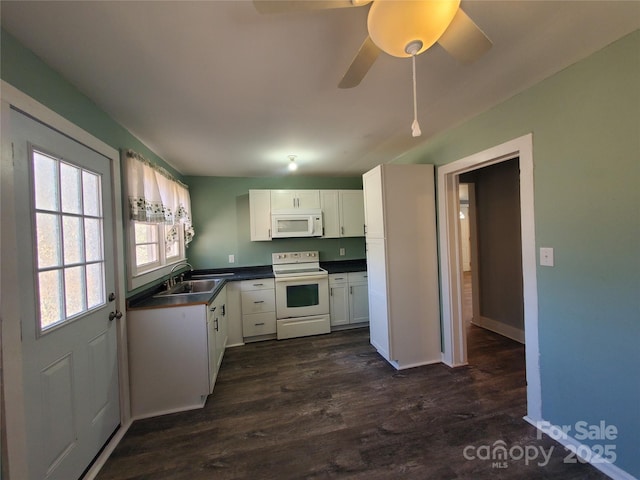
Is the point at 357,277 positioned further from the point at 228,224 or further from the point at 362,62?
the point at 362,62

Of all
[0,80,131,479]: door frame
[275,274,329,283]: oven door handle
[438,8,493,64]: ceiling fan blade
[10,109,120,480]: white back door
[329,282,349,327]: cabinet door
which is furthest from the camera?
[329,282,349,327]: cabinet door

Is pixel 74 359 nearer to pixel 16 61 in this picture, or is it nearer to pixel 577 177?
pixel 16 61

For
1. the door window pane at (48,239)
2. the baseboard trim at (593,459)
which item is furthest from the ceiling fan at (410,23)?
the baseboard trim at (593,459)

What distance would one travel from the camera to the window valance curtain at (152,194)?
2.01 m

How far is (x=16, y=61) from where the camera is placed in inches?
45.1

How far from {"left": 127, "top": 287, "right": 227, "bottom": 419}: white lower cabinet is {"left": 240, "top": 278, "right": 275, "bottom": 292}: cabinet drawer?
46.3 inches

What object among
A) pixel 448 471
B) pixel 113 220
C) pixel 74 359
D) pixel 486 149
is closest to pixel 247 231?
pixel 113 220

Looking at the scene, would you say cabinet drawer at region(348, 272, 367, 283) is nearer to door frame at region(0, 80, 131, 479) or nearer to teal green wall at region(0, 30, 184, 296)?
teal green wall at region(0, 30, 184, 296)

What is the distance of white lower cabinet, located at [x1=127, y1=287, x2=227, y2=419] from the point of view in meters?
1.98

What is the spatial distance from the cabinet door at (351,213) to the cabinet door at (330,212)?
0.22ft

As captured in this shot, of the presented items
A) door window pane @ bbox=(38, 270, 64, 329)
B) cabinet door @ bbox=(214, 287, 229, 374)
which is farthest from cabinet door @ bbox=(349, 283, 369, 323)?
door window pane @ bbox=(38, 270, 64, 329)

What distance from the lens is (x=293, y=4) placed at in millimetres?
830

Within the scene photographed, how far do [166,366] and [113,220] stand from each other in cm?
119

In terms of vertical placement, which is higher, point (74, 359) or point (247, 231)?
point (247, 231)
